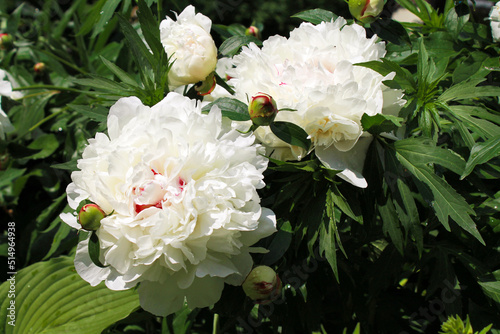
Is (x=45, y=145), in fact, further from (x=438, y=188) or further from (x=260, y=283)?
(x=438, y=188)

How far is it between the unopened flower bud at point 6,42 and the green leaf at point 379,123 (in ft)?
4.56

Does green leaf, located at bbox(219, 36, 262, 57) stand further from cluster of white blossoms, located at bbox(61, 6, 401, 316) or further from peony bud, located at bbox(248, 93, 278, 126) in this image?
peony bud, located at bbox(248, 93, 278, 126)

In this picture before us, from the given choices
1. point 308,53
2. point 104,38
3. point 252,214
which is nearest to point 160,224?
point 252,214

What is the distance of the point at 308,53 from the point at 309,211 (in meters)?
0.27

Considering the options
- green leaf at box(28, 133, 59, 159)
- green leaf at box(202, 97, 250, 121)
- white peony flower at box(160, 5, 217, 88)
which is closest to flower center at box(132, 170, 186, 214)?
green leaf at box(202, 97, 250, 121)

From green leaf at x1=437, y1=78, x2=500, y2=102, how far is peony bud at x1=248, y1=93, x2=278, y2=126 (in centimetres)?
32

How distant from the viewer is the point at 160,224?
69cm

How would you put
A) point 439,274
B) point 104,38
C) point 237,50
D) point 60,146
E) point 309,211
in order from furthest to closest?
point 104,38
point 60,146
point 237,50
point 439,274
point 309,211

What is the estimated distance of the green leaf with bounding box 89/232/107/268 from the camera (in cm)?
74

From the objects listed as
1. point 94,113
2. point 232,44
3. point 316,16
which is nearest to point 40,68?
point 94,113

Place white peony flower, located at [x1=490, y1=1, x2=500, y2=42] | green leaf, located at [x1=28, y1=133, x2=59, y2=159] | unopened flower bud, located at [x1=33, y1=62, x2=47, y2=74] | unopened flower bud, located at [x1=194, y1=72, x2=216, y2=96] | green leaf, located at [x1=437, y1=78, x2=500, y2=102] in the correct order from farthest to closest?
unopened flower bud, located at [x1=33, y1=62, x2=47, y2=74] → green leaf, located at [x1=28, y1=133, x2=59, y2=159] → white peony flower, located at [x1=490, y1=1, x2=500, y2=42] → unopened flower bud, located at [x1=194, y1=72, x2=216, y2=96] → green leaf, located at [x1=437, y1=78, x2=500, y2=102]

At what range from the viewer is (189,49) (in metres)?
0.88

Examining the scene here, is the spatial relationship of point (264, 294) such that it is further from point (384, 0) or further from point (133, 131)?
point (384, 0)

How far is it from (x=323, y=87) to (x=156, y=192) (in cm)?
30
